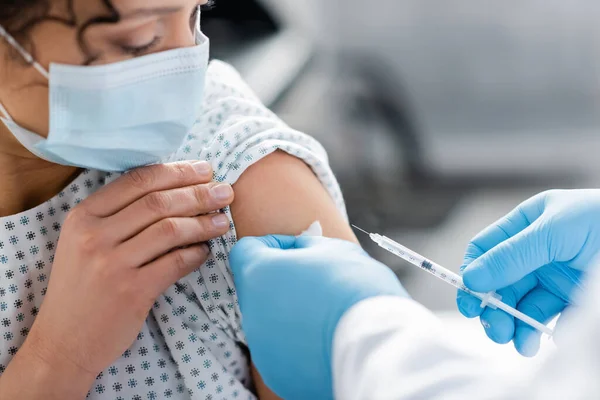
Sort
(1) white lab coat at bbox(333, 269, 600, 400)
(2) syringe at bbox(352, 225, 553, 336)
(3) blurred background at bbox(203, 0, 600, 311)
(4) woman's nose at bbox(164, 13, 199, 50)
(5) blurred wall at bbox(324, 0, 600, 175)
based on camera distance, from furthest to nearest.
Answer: (5) blurred wall at bbox(324, 0, 600, 175) → (3) blurred background at bbox(203, 0, 600, 311) → (2) syringe at bbox(352, 225, 553, 336) → (4) woman's nose at bbox(164, 13, 199, 50) → (1) white lab coat at bbox(333, 269, 600, 400)

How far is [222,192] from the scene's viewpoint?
99 centimetres

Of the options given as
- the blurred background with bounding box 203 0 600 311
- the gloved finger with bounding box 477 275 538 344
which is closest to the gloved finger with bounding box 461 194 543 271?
the gloved finger with bounding box 477 275 538 344

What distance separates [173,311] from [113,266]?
0.47ft

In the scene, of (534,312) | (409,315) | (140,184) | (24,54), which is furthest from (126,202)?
(534,312)

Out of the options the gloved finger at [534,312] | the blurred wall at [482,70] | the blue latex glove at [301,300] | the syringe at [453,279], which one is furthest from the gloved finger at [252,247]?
the blurred wall at [482,70]

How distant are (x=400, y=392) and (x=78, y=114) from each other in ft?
1.95

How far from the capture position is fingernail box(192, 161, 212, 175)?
1.01 metres

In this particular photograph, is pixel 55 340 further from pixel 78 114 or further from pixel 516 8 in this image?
pixel 516 8

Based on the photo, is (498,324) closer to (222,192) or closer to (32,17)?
(222,192)

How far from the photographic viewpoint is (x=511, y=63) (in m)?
2.84

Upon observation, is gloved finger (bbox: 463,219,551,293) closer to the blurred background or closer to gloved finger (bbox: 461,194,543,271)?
gloved finger (bbox: 461,194,543,271)

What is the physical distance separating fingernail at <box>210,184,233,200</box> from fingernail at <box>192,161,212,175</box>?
39 mm

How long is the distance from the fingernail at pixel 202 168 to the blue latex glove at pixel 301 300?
6.5 inches

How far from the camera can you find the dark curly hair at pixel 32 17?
84 centimetres
